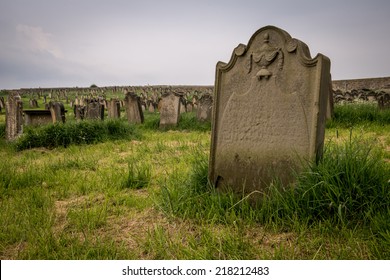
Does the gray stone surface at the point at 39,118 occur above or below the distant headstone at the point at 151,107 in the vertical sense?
below

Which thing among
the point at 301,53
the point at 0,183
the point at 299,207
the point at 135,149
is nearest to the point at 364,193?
the point at 299,207

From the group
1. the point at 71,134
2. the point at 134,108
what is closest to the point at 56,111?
the point at 71,134

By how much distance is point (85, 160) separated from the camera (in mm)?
5012

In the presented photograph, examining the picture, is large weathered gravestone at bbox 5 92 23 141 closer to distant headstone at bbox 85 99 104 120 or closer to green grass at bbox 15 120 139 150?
green grass at bbox 15 120 139 150

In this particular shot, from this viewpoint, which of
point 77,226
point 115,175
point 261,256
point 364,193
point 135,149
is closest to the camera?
point 261,256

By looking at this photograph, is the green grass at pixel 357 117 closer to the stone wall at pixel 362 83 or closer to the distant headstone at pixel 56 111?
the distant headstone at pixel 56 111

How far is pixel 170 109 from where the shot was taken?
32.4ft

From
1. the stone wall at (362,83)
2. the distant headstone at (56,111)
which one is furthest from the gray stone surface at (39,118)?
the stone wall at (362,83)

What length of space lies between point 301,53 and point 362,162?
1.05 m

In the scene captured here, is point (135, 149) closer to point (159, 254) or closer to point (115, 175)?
point (115, 175)

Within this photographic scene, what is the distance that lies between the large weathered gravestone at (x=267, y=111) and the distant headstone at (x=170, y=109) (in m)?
6.81

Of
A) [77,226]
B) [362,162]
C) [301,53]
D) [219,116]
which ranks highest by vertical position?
[301,53]

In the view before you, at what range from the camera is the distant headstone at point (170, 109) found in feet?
32.2

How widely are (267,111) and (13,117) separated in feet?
24.9
